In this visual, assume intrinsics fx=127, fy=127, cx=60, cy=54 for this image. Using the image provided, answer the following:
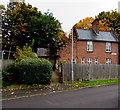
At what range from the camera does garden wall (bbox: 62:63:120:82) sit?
13039mm

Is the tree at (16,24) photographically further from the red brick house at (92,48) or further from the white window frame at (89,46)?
the white window frame at (89,46)

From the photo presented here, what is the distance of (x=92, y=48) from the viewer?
74.3 ft

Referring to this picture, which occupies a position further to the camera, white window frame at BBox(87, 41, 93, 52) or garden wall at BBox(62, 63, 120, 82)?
white window frame at BBox(87, 41, 93, 52)

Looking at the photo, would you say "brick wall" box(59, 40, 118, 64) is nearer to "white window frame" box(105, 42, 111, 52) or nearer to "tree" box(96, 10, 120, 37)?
"white window frame" box(105, 42, 111, 52)

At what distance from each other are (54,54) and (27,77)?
10.1 metres

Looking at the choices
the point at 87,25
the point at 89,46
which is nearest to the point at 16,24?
the point at 89,46

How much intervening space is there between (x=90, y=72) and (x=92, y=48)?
9.28 metres

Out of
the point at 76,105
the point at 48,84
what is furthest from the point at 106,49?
the point at 76,105

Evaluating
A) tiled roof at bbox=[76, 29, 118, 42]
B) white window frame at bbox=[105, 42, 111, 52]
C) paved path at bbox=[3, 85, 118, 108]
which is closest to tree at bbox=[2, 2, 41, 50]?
tiled roof at bbox=[76, 29, 118, 42]

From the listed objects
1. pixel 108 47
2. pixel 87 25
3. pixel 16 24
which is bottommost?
pixel 108 47

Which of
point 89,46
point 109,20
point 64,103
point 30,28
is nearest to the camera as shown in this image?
point 64,103

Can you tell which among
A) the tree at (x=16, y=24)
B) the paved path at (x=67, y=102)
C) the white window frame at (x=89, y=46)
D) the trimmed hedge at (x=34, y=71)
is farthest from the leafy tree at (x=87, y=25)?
the paved path at (x=67, y=102)

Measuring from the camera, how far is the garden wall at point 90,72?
13039 millimetres

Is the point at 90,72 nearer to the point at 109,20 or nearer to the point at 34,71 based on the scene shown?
the point at 34,71
